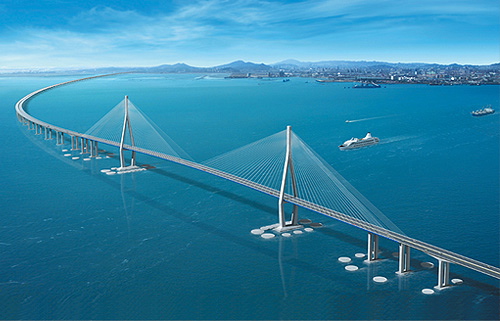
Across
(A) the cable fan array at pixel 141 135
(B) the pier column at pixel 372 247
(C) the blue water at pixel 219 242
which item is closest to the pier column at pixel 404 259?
(C) the blue water at pixel 219 242

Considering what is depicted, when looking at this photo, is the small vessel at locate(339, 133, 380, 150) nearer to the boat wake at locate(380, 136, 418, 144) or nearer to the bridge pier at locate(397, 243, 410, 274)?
the boat wake at locate(380, 136, 418, 144)

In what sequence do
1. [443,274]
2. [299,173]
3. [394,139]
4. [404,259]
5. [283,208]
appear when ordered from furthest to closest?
1. [394,139]
2. [299,173]
3. [283,208]
4. [404,259]
5. [443,274]

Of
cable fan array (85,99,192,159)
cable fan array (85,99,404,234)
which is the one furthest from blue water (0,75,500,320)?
cable fan array (85,99,192,159)

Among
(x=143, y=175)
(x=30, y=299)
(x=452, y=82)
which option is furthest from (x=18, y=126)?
(x=452, y=82)

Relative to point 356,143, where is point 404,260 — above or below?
below

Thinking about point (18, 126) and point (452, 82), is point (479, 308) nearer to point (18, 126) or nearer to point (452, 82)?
point (18, 126)

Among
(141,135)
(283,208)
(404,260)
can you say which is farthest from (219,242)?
(141,135)

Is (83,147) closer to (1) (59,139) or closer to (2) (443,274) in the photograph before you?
(1) (59,139)
